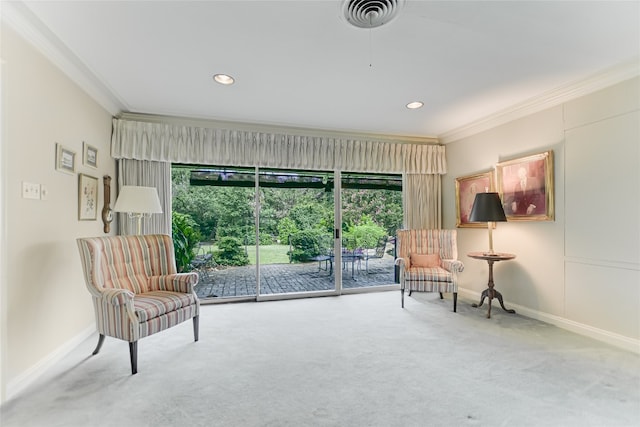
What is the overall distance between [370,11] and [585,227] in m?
2.83

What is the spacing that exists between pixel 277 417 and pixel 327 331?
1.37 meters

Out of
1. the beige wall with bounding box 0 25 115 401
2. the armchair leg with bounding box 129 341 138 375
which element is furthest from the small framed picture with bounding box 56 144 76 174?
the armchair leg with bounding box 129 341 138 375

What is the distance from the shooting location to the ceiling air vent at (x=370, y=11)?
184 cm

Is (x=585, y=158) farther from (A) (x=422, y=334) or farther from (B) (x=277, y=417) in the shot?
(B) (x=277, y=417)

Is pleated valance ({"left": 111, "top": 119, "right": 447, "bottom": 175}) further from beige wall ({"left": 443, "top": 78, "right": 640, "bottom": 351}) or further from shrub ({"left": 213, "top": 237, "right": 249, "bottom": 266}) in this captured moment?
beige wall ({"left": 443, "top": 78, "right": 640, "bottom": 351})

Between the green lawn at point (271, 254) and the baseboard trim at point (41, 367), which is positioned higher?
the green lawn at point (271, 254)

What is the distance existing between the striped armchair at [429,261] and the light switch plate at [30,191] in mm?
3614

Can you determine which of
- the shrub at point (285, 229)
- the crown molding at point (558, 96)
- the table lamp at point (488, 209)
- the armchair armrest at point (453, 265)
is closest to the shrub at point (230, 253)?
the shrub at point (285, 229)

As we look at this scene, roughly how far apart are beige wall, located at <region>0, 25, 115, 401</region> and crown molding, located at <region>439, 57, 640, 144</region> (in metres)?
4.51

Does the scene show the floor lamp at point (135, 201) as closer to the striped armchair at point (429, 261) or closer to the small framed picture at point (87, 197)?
the small framed picture at point (87, 197)

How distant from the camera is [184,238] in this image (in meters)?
4.09

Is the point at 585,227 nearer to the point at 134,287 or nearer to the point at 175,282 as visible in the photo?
the point at 175,282

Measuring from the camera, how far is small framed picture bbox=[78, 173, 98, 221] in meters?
2.86

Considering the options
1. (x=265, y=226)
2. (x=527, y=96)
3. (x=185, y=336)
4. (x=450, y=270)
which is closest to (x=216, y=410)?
(x=185, y=336)
